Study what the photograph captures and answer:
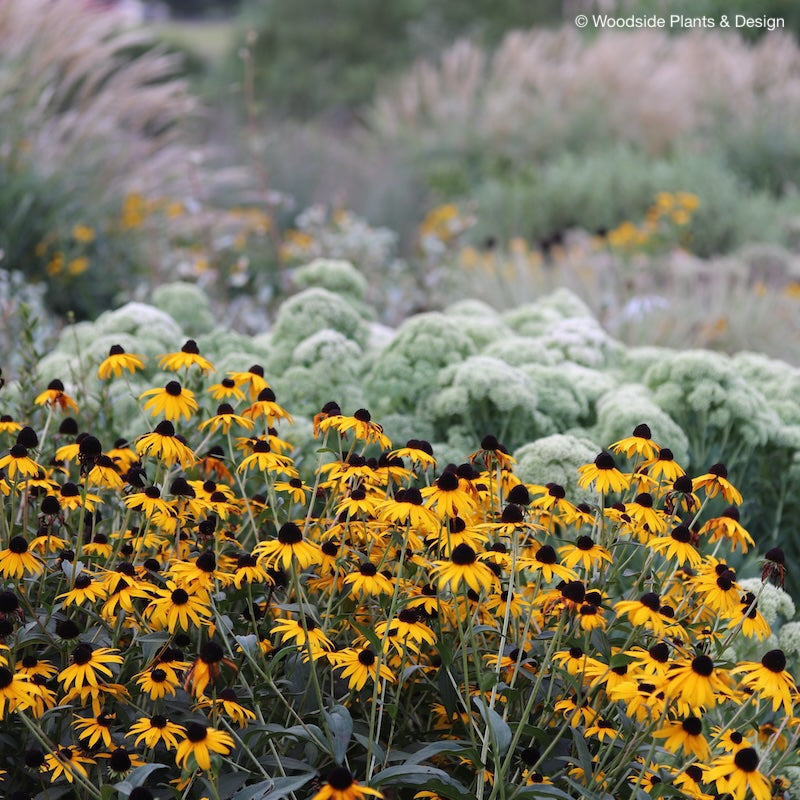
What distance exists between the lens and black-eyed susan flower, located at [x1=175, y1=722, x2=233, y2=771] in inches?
57.8

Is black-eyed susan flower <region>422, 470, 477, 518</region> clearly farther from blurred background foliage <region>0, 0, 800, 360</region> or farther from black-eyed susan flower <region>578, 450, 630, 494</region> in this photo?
blurred background foliage <region>0, 0, 800, 360</region>

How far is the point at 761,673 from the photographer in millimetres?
1645

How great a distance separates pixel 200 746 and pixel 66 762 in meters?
0.22

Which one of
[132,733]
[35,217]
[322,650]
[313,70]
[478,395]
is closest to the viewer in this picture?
[132,733]

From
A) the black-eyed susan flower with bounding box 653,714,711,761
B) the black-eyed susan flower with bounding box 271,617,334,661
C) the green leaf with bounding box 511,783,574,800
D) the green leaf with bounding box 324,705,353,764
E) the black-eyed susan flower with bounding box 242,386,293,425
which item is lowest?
the green leaf with bounding box 511,783,574,800

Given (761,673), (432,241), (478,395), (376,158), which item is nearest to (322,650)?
(761,673)

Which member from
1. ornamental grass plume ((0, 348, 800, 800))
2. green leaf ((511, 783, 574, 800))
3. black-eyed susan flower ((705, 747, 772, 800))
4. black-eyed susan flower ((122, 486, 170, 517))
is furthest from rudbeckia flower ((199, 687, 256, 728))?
black-eyed susan flower ((705, 747, 772, 800))

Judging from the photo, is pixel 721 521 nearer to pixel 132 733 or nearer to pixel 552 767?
pixel 552 767

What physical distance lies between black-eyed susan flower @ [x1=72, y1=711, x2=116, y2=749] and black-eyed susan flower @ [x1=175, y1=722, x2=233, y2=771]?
0.65 ft

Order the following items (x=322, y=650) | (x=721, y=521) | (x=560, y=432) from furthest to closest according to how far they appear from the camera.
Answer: (x=560, y=432) → (x=721, y=521) → (x=322, y=650)

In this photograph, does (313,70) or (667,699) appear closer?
(667,699)

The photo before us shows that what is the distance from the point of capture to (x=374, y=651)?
1.80 m

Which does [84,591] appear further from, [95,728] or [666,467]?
[666,467]

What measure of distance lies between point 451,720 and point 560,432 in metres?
1.65
